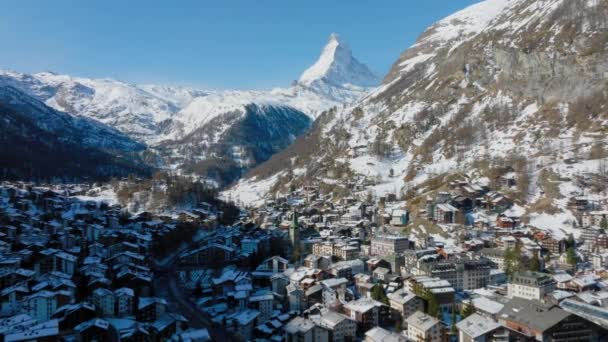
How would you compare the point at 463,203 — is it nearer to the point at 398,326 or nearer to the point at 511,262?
the point at 511,262

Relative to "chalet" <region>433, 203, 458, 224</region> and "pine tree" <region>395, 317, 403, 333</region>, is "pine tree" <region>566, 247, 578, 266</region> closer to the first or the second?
"chalet" <region>433, 203, 458, 224</region>

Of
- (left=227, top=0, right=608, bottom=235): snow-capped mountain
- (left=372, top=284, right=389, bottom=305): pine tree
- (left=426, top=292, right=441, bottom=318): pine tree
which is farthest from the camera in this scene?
(left=227, top=0, right=608, bottom=235): snow-capped mountain

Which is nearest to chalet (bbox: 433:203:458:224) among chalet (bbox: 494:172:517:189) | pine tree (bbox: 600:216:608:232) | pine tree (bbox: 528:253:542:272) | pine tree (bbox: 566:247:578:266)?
chalet (bbox: 494:172:517:189)

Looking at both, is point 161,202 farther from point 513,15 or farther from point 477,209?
point 513,15

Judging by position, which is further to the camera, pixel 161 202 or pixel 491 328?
pixel 161 202

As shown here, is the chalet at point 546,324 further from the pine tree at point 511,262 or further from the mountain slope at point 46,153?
the mountain slope at point 46,153

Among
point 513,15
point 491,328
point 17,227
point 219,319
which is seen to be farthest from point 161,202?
point 513,15

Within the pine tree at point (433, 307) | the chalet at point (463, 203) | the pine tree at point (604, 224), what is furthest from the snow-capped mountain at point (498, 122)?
the pine tree at point (433, 307)

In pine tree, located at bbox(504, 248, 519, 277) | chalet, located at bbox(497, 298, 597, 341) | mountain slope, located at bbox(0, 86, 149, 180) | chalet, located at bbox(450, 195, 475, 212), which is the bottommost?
chalet, located at bbox(497, 298, 597, 341)

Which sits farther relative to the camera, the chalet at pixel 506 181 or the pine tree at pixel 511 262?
the chalet at pixel 506 181
